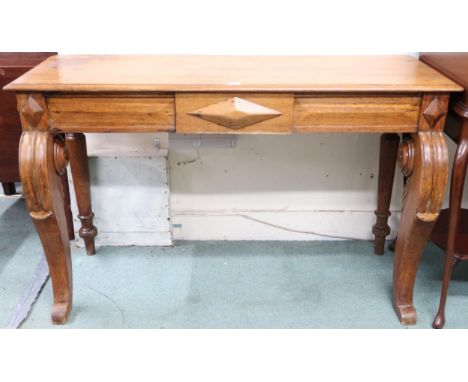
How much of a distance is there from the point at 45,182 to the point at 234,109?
579mm

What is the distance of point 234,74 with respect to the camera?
1.62 m

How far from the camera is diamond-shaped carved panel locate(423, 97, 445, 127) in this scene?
152 centimetres

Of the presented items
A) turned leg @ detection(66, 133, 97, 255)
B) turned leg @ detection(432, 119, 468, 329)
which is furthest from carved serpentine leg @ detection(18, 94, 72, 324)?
turned leg @ detection(432, 119, 468, 329)

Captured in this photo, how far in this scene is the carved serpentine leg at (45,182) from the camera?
1.55m

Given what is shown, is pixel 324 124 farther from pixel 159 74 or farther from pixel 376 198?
pixel 376 198

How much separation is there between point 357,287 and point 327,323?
25 centimetres

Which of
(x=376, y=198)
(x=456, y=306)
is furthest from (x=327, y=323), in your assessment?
(x=376, y=198)

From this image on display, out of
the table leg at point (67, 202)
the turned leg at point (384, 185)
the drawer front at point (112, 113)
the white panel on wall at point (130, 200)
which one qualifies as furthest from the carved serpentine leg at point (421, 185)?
the table leg at point (67, 202)

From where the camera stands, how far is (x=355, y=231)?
228 cm

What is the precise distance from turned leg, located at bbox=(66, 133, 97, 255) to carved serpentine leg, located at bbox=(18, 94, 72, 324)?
0.31 metres

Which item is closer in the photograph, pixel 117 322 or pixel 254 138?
pixel 117 322

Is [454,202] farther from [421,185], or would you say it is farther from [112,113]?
[112,113]

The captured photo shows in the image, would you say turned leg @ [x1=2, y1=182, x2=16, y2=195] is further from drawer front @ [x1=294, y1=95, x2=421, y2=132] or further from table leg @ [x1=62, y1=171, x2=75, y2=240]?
drawer front @ [x1=294, y1=95, x2=421, y2=132]

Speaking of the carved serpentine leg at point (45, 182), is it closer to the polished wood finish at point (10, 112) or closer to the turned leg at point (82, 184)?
the turned leg at point (82, 184)
